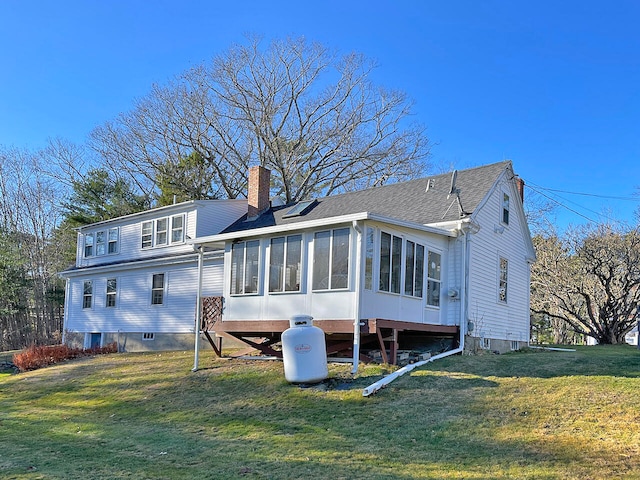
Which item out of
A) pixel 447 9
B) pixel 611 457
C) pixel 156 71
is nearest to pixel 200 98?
pixel 156 71

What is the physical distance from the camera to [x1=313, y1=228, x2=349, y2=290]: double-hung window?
40.7ft

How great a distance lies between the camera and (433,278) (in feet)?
46.8

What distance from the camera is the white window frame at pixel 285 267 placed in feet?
43.3

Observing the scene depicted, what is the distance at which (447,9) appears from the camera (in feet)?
57.3

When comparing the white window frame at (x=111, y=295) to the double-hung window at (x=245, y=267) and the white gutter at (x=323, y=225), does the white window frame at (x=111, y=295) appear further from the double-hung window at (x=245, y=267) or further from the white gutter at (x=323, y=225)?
the double-hung window at (x=245, y=267)

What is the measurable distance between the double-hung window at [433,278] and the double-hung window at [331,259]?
267 centimetres

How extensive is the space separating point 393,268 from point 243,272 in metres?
3.81

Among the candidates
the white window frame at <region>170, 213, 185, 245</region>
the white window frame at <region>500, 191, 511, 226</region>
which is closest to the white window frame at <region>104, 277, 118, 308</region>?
the white window frame at <region>170, 213, 185, 245</region>

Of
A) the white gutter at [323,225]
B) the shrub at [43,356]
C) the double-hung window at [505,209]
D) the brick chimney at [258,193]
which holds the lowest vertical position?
the shrub at [43,356]

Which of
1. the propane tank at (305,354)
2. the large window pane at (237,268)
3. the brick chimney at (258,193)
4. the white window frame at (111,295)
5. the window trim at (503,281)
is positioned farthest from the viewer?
the white window frame at (111,295)

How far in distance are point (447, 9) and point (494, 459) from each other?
14428 millimetres

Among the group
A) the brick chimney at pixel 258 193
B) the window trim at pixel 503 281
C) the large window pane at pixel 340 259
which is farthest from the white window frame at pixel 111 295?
the window trim at pixel 503 281

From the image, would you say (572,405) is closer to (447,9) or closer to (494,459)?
(494,459)

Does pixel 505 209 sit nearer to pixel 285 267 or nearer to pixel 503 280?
pixel 503 280
